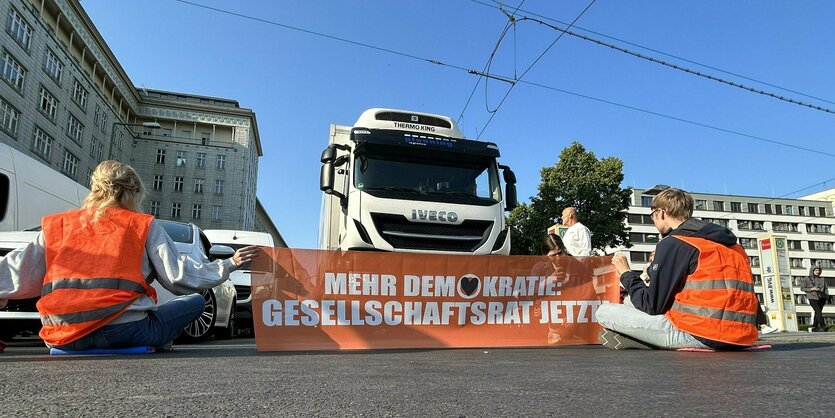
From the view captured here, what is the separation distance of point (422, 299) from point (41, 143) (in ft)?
134

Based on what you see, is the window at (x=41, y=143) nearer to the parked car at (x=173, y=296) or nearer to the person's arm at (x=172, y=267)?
the parked car at (x=173, y=296)

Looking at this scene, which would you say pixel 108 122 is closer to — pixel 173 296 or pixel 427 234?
pixel 173 296

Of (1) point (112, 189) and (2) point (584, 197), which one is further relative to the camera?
(2) point (584, 197)

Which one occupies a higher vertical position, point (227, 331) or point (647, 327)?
point (647, 327)

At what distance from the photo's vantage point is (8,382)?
8.01 feet

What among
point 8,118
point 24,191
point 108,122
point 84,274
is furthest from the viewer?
point 108,122

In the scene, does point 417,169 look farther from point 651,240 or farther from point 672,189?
point 651,240

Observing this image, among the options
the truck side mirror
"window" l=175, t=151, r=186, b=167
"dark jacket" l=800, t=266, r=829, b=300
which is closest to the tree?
"dark jacket" l=800, t=266, r=829, b=300

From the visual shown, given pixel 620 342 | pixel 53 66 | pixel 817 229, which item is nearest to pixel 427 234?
pixel 620 342

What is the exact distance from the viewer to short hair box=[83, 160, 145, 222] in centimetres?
390

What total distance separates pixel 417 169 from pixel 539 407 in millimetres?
6198

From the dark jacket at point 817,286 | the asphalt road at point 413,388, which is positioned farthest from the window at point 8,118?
the dark jacket at point 817,286

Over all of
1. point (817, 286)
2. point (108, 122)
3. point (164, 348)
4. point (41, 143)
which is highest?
point (108, 122)

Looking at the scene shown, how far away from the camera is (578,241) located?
25.4 feet
